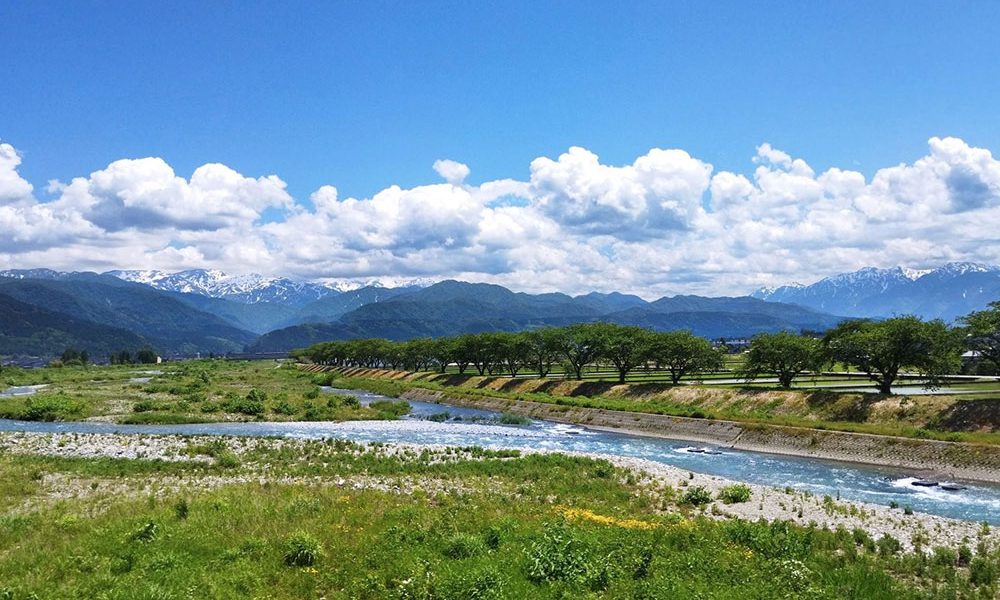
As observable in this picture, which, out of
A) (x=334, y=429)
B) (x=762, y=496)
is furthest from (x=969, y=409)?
(x=334, y=429)

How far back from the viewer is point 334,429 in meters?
75.2

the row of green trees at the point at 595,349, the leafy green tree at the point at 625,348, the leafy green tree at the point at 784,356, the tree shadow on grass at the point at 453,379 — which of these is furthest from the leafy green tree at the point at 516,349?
the leafy green tree at the point at 784,356

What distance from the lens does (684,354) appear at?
4323 inches

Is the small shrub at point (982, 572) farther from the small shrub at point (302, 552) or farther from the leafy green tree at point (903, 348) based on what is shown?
the leafy green tree at point (903, 348)

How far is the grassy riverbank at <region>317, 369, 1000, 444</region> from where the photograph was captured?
5966 cm

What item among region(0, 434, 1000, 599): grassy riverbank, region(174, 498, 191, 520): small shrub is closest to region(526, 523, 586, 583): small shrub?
region(0, 434, 1000, 599): grassy riverbank

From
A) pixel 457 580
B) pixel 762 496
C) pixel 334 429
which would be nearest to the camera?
pixel 457 580

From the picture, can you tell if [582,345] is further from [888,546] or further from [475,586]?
[475,586]

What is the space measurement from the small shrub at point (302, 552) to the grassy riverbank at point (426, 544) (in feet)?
0.17

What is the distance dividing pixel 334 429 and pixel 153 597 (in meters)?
62.3

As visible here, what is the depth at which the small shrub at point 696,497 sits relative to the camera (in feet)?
115

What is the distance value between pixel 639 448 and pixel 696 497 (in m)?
30.6

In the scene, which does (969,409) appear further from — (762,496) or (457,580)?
(457,580)

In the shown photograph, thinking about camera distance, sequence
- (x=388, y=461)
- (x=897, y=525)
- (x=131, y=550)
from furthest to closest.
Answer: (x=388, y=461) → (x=897, y=525) → (x=131, y=550)
